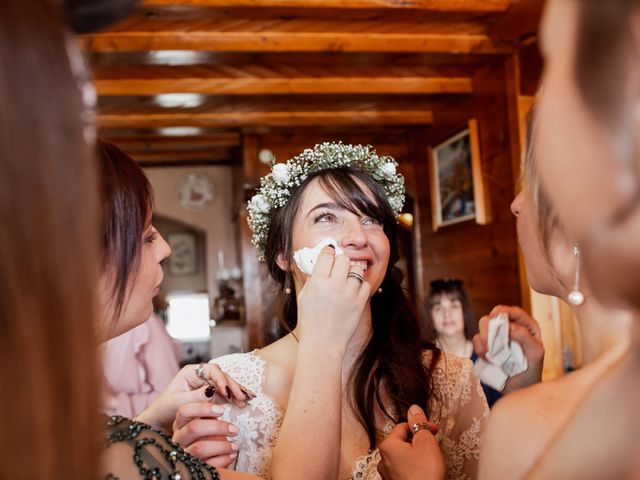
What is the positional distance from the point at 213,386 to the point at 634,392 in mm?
1245

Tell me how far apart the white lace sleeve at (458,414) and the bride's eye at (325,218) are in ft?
1.96

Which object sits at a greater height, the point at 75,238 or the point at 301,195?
the point at 301,195

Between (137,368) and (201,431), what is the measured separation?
8.35ft

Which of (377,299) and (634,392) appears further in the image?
(377,299)

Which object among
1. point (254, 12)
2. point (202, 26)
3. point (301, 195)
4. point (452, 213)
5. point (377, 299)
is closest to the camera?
point (301, 195)

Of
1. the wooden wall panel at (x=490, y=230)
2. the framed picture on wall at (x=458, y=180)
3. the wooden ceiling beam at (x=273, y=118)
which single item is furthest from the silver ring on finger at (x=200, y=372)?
the wooden ceiling beam at (x=273, y=118)

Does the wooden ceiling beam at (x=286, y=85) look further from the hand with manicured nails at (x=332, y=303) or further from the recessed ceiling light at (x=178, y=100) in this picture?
the hand with manicured nails at (x=332, y=303)

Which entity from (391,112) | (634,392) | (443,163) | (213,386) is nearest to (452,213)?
(443,163)

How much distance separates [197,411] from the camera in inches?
57.6

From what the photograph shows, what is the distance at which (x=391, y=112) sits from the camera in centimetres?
586

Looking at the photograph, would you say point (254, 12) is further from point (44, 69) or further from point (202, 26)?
point (44, 69)

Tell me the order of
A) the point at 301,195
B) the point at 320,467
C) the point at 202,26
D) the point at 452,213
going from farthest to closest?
1. the point at 452,213
2. the point at 202,26
3. the point at 301,195
4. the point at 320,467

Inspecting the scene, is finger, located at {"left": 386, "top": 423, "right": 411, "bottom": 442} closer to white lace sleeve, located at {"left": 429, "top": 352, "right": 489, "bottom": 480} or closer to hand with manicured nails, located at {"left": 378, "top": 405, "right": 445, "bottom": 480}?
hand with manicured nails, located at {"left": 378, "top": 405, "right": 445, "bottom": 480}

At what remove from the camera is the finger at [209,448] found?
1.41 m
